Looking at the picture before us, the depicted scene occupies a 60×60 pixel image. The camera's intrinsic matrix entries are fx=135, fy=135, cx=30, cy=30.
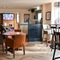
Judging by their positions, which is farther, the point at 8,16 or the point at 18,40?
the point at 8,16

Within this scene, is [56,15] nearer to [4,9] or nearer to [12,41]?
[12,41]

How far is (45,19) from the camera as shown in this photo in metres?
8.08

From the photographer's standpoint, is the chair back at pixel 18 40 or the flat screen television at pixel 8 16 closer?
the chair back at pixel 18 40

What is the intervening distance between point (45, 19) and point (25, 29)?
3344mm

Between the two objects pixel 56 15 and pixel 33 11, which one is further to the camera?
pixel 33 11

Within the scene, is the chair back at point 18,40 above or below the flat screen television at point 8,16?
below

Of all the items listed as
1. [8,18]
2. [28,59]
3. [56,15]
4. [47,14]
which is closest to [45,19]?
[47,14]

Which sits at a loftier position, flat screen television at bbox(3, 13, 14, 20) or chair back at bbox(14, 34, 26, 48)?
flat screen television at bbox(3, 13, 14, 20)

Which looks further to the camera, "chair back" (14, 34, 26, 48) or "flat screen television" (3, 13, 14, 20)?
"flat screen television" (3, 13, 14, 20)

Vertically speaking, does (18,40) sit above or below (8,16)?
below

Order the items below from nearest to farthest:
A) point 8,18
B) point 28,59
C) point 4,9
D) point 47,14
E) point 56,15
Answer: point 28,59 < point 56,15 < point 47,14 < point 4,9 < point 8,18

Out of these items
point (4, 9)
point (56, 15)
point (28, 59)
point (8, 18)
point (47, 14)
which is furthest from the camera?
point (8, 18)

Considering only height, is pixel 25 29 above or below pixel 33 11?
below

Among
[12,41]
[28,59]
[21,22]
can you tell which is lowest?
[28,59]
